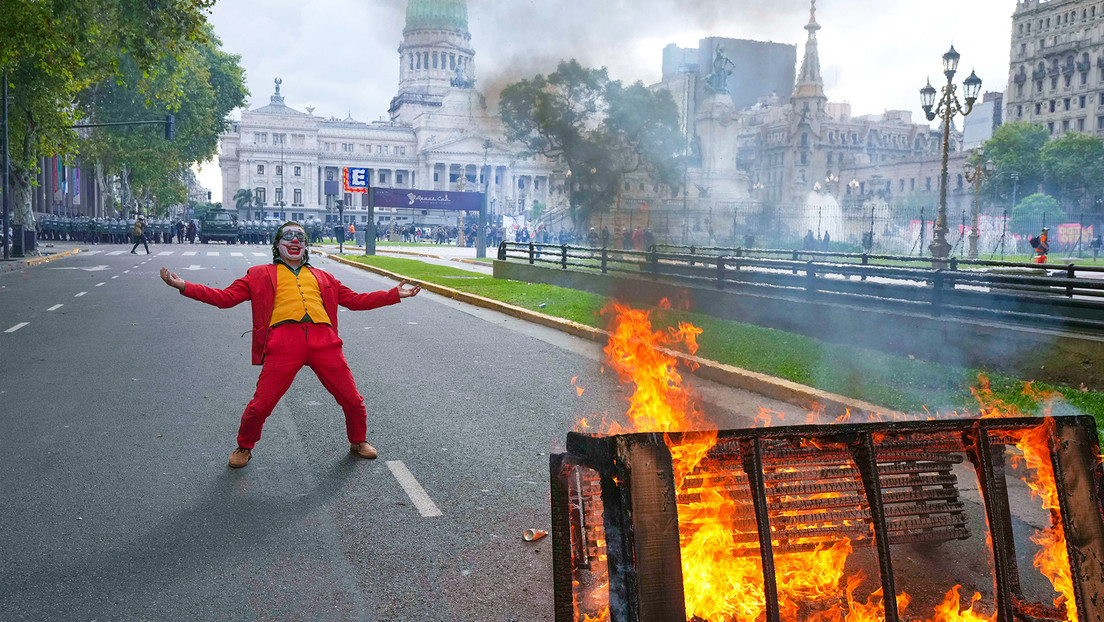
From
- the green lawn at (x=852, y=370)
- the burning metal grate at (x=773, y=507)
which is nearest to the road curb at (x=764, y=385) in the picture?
the green lawn at (x=852, y=370)

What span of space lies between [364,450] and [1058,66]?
10592 cm

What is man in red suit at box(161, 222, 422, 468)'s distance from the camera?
5355mm

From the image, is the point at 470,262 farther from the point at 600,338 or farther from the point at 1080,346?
the point at 1080,346

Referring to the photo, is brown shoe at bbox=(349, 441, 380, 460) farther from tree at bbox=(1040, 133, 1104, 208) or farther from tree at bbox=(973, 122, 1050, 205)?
tree at bbox=(973, 122, 1050, 205)

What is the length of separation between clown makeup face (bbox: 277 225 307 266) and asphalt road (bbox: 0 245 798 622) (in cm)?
124

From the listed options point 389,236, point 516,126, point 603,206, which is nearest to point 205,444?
point 516,126

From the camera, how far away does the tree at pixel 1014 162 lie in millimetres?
76375

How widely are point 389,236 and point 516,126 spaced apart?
61.1 metres

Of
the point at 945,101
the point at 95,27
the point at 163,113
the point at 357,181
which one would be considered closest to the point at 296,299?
the point at 95,27

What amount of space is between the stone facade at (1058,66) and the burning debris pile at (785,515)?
98.5m

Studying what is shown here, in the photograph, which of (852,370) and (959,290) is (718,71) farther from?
(852,370)

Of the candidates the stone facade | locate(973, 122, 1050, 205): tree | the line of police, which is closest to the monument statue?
the line of police

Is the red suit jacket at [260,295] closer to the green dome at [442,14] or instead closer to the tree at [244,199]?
the green dome at [442,14]

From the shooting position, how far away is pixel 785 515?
2979 mm
